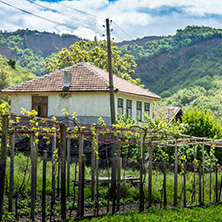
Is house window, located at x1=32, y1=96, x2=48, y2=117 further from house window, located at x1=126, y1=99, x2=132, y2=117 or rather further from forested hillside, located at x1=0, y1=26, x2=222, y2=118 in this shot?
forested hillside, located at x1=0, y1=26, x2=222, y2=118

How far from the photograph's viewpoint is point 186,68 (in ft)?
349

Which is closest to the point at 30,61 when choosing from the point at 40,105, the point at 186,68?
the point at 186,68

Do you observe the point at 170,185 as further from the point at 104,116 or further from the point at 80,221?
the point at 104,116

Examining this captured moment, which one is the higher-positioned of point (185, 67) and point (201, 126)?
point (185, 67)

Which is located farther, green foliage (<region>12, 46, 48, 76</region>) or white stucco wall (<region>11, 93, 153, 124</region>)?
green foliage (<region>12, 46, 48, 76</region>)

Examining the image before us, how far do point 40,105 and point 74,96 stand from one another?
2.81 m

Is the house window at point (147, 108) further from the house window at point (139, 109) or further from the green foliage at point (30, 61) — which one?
the green foliage at point (30, 61)

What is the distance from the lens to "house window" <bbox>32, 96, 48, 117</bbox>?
31594mm

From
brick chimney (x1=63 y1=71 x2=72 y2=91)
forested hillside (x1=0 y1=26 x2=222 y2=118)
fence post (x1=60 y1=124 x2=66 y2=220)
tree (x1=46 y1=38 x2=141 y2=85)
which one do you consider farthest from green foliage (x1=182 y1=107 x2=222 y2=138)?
forested hillside (x1=0 y1=26 x2=222 y2=118)

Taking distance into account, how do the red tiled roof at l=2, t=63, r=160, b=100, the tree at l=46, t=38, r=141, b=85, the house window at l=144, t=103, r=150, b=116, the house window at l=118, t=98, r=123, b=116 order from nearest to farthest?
the red tiled roof at l=2, t=63, r=160, b=100 → the house window at l=118, t=98, r=123, b=116 → the house window at l=144, t=103, r=150, b=116 → the tree at l=46, t=38, r=141, b=85

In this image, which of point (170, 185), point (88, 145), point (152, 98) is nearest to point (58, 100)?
point (88, 145)

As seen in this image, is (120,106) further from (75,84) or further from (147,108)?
(147,108)

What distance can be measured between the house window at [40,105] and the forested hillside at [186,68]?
49521 mm

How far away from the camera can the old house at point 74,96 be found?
100 ft
